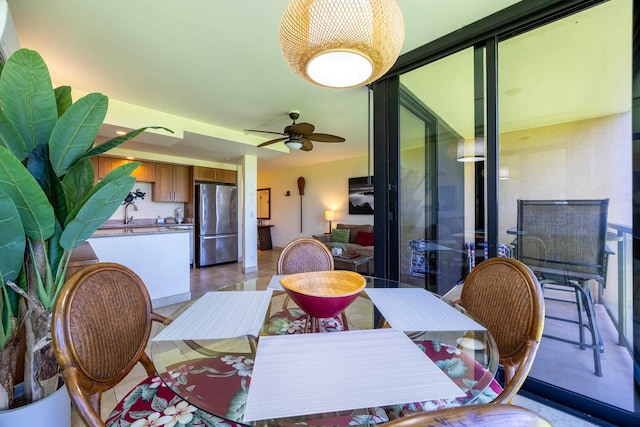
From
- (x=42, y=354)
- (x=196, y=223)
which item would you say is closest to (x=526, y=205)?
(x=42, y=354)

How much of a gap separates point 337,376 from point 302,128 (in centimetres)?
268

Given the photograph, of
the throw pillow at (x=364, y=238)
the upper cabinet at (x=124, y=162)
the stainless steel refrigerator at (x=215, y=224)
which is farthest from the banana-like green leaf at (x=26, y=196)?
the throw pillow at (x=364, y=238)

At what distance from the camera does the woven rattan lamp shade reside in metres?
0.92

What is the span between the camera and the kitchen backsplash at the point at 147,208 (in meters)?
5.09

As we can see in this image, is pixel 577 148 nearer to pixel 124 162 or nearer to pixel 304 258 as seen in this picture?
pixel 304 258

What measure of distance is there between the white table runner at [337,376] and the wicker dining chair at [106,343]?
21 cm

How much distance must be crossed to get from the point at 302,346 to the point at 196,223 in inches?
204

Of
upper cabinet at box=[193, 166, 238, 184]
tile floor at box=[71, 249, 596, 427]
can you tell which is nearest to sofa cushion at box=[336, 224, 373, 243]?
tile floor at box=[71, 249, 596, 427]

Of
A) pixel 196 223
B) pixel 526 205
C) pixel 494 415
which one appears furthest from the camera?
pixel 196 223

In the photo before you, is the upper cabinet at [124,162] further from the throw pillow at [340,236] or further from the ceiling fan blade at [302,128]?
the throw pillow at [340,236]

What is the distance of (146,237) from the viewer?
3.04 metres

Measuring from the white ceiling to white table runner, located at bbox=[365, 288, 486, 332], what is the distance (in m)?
1.76

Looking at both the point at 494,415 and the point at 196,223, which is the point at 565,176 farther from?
the point at 196,223

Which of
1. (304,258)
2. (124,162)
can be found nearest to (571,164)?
(304,258)
